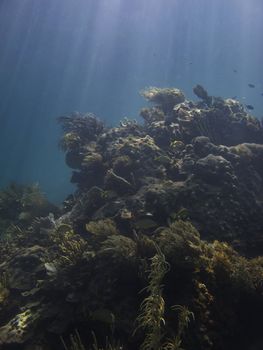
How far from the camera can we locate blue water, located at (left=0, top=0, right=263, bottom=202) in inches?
1699

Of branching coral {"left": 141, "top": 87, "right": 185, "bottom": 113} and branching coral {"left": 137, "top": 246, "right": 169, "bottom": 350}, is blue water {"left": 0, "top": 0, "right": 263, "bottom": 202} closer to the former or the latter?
branching coral {"left": 141, "top": 87, "right": 185, "bottom": 113}

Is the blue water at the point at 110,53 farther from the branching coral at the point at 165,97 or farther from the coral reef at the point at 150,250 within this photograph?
the coral reef at the point at 150,250

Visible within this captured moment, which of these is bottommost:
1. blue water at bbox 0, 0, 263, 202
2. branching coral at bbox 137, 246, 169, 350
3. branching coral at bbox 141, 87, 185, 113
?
branching coral at bbox 137, 246, 169, 350

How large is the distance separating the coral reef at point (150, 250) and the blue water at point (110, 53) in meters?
26.8

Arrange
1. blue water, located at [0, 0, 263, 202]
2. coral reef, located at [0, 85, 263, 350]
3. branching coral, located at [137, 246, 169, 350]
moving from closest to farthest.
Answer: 1. branching coral, located at [137, 246, 169, 350]
2. coral reef, located at [0, 85, 263, 350]
3. blue water, located at [0, 0, 263, 202]

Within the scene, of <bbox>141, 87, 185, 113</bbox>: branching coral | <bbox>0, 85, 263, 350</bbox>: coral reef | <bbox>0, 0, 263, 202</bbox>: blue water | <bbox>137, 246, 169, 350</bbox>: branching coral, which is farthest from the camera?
<bbox>0, 0, 263, 202</bbox>: blue water

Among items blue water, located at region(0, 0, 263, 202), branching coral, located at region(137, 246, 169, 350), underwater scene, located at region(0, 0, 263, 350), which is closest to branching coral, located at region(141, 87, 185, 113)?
underwater scene, located at region(0, 0, 263, 350)

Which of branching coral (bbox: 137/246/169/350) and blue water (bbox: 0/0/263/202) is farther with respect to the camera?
blue water (bbox: 0/0/263/202)

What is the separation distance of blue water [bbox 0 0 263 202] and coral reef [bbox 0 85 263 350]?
26.8 meters

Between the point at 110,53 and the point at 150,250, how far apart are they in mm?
58047

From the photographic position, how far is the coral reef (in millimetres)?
5496

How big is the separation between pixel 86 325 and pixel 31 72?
189ft

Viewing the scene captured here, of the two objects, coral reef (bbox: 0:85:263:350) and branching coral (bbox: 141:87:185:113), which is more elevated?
branching coral (bbox: 141:87:185:113)

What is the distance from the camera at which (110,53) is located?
6016 centimetres
